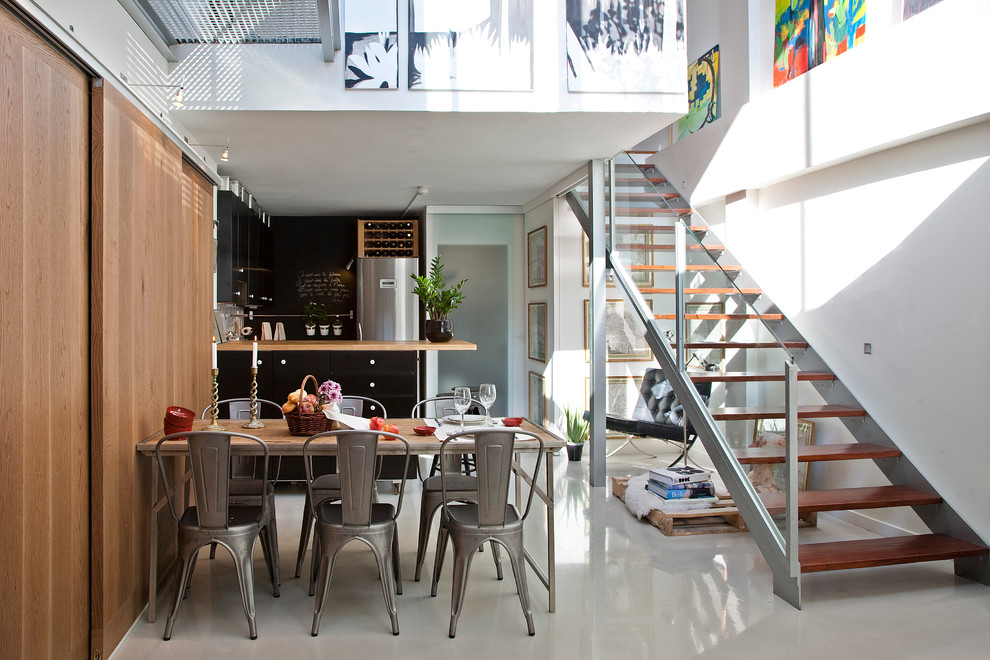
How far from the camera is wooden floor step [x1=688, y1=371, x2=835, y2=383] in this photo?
168 inches

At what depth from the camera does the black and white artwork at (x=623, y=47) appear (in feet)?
14.2

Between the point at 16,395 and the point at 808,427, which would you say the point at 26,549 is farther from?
the point at 808,427

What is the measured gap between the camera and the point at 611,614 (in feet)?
11.3

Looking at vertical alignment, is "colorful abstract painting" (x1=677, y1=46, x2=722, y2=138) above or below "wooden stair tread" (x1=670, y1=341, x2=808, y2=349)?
above

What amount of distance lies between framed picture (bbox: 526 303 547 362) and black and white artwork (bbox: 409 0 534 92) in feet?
11.4

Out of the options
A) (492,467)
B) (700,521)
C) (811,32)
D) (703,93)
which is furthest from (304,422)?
(703,93)

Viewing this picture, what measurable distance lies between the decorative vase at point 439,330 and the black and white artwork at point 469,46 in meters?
2.47

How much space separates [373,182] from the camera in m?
6.71

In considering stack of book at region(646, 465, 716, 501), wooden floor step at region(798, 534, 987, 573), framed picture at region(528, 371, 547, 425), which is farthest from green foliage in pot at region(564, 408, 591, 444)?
wooden floor step at region(798, 534, 987, 573)

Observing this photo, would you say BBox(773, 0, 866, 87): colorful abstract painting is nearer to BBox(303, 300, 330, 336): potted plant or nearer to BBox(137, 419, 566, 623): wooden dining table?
BBox(137, 419, 566, 623): wooden dining table

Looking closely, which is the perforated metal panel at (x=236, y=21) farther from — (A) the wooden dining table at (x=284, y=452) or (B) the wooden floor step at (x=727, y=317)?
(B) the wooden floor step at (x=727, y=317)

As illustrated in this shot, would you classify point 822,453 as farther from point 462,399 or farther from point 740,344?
point 462,399

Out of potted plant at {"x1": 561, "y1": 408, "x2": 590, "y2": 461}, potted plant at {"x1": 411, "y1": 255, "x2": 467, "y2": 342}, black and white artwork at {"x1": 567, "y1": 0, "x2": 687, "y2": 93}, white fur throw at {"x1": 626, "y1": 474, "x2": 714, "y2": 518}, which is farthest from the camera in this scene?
potted plant at {"x1": 561, "y1": 408, "x2": 590, "y2": 461}

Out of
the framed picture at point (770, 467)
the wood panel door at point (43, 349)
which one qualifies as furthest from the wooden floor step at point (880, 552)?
the wood panel door at point (43, 349)
